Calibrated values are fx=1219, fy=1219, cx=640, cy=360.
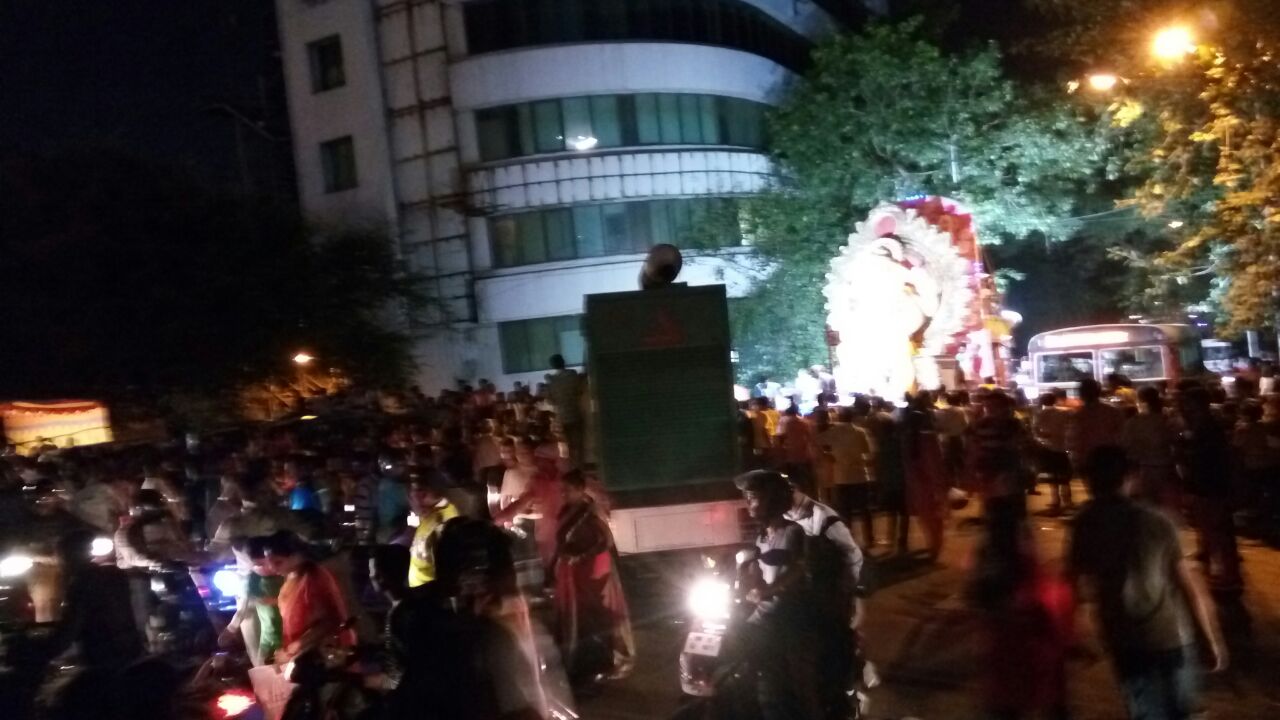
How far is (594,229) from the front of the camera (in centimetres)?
3117

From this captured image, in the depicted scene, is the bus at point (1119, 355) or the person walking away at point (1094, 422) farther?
the bus at point (1119, 355)

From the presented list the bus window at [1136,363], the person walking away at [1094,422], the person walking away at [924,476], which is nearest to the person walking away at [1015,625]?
the person walking away at [1094,422]

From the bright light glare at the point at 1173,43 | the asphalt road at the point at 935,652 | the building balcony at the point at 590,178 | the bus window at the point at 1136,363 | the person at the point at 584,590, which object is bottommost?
the asphalt road at the point at 935,652

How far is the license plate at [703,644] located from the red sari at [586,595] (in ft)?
9.05

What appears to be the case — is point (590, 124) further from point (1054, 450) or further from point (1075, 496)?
point (1054, 450)

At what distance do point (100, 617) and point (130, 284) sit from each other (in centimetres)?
1648

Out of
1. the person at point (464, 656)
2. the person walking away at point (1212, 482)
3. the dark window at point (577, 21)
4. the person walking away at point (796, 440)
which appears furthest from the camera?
the dark window at point (577, 21)

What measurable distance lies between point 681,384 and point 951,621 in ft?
16.4

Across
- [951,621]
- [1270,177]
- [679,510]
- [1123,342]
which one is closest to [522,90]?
[1123,342]

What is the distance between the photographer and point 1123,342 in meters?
22.4

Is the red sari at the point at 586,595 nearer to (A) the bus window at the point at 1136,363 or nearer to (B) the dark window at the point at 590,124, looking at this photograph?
(A) the bus window at the point at 1136,363

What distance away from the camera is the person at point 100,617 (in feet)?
17.6

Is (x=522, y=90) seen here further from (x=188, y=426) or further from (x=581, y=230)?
(x=188, y=426)

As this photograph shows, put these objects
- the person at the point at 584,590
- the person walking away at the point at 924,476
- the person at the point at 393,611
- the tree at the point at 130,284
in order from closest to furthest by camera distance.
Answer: the person at the point at 393,611, the person at the point at 584,590, the person walking away at the point at 924,476, the tree at the point at 130,284
